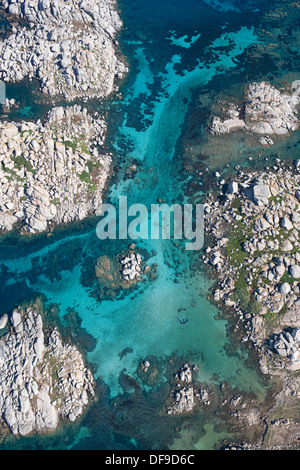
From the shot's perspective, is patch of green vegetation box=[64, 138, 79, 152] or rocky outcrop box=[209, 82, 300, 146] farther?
rocky outcrop box=[209, 82, 300, 146]

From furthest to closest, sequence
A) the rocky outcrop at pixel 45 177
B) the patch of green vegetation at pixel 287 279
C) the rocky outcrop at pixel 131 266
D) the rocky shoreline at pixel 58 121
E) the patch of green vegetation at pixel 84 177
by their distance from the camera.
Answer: the patch of green vegetation at pixel 84 177 < the rocky shoreline at pixel 58 121 < the rocky outcrop at pixel 45 177 < the rocky outcrop at pixel 131 266 < the patch of green vegetation at pixel 287 279

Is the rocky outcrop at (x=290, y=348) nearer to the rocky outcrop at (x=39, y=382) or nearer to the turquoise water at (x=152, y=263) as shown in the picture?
the turquoise water at (x=152, y=263)

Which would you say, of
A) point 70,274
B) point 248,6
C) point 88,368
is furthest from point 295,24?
point 88,368

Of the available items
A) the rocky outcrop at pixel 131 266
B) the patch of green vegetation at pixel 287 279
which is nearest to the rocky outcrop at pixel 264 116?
the patch of green vegetation at pixel 287 279

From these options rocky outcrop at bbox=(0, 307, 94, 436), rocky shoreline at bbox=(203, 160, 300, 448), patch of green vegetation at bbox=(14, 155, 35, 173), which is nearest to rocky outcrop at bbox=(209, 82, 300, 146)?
rocky shoreline at bbox=(203, 160, 300, 448)

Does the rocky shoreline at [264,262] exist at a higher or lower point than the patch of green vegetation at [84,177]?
lower

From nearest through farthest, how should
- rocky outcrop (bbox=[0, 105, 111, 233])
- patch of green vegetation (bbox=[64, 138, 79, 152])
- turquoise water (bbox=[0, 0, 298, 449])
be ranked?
turquoise water (bbox=[0, 0, 298, 449]), rocky outcrop (bbox=[0, 105, 111, 233]), patch of green vegetation (bbox=[64, 138, 79, 152])

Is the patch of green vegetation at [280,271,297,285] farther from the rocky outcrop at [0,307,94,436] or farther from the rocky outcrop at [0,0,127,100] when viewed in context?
the rocky outcrop at [0,0,127,100]
